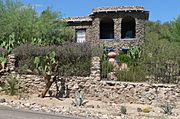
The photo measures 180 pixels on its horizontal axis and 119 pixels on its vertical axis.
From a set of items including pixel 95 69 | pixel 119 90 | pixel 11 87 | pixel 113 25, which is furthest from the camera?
pixel 113 25

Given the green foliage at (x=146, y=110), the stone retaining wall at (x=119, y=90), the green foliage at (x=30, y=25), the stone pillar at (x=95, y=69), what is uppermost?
the green foliage at (x=30, y=25)

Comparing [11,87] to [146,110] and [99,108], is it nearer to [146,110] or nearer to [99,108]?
[99,108]

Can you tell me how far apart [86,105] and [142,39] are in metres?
23.1

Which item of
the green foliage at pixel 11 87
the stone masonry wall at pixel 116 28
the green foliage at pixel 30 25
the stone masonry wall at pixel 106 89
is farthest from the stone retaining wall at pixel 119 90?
the stone masonry wall at pixel 116 28

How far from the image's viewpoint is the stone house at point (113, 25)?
3781 centimetres

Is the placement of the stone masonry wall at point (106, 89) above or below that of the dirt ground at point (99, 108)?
above

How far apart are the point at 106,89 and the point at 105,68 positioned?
4.30 feet

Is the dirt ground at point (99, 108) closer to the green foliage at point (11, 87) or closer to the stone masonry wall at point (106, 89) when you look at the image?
the stone masonry wall at point (106, 89)

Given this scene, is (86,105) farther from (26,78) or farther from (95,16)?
(95,16)

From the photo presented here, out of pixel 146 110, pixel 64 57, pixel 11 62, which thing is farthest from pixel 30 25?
pixel 146 110

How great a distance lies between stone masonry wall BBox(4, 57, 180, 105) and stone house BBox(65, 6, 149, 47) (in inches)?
792

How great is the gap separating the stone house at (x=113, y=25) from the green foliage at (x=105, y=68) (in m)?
19.7

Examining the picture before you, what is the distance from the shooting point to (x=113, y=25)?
40.6 metres

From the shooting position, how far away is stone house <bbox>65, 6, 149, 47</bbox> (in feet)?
124
